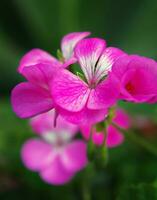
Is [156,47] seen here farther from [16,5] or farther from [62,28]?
[16,5]

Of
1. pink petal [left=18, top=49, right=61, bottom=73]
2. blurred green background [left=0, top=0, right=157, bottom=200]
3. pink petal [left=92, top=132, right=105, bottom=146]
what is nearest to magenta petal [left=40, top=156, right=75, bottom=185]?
pink petal [left=92, top=132, right=105, bottom=146]

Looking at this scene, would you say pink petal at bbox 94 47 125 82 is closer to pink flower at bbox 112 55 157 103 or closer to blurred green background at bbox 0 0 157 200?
pink flower at bbox 112 55 157 103

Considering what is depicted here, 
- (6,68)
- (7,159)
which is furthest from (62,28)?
(7,159)

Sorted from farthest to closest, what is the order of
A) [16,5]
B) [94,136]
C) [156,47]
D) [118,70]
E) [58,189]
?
[16,5]
[156,47]
[58,189]
[94,136]
[118,70]

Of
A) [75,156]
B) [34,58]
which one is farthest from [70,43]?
[75,156]

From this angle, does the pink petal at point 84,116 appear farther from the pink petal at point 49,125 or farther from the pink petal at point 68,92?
the pink petal at point 49,125
